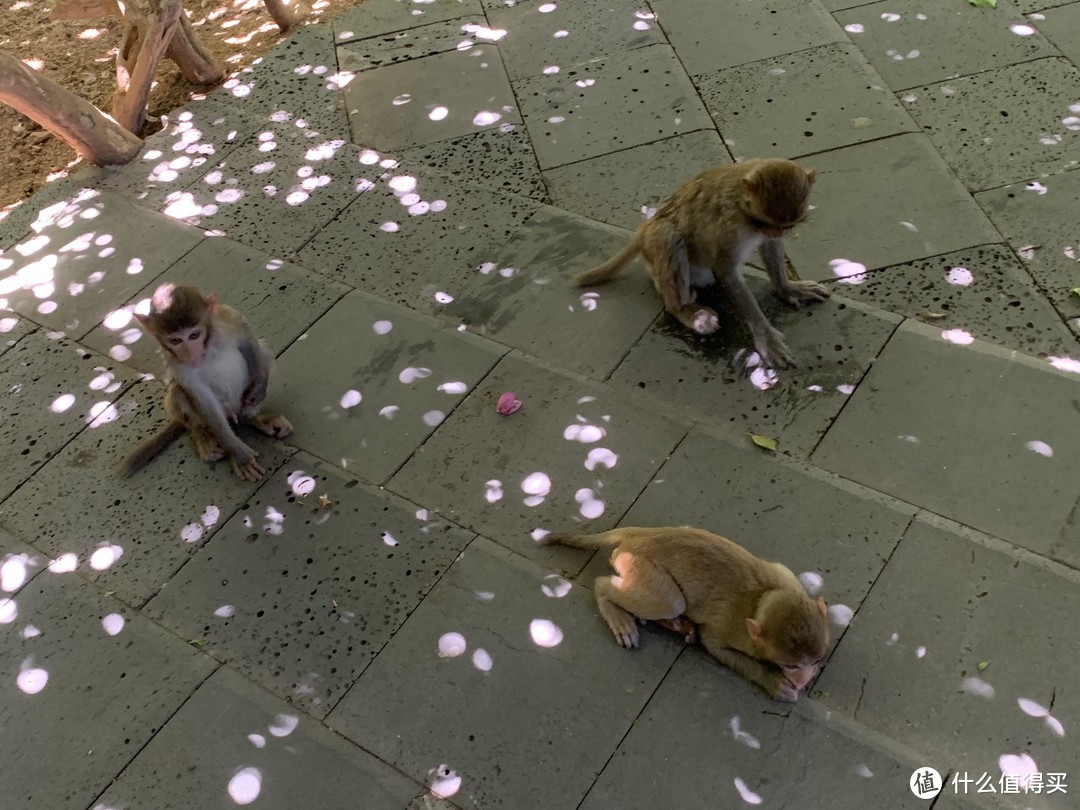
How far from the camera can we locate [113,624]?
4.24 metres

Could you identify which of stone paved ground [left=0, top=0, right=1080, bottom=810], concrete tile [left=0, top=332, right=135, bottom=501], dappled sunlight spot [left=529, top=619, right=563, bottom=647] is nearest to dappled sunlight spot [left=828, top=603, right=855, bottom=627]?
stone paved ground [left=0, top=0, right=1080, bottom=810]

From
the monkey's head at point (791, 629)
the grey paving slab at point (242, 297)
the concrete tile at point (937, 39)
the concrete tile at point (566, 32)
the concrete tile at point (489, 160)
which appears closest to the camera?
the monkey's head at point (791, 629)

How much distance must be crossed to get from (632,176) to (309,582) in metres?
3.81

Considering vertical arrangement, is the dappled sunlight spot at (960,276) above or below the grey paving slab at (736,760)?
above

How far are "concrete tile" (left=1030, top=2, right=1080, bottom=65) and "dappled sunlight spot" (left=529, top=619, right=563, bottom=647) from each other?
19.6 ft

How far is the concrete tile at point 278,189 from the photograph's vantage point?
6395mm

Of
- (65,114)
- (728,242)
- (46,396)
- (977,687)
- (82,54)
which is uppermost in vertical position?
(65,114)

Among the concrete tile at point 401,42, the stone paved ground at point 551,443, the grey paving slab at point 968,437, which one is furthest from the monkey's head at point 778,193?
the concrete tile at point 401,42

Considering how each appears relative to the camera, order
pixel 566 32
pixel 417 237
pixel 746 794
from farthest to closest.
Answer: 1. pixel 566 32
2. pixel 417 237
3. pixel 746 794

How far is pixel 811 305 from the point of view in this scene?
Result: 506cm

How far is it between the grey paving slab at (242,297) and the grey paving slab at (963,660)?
394 cm

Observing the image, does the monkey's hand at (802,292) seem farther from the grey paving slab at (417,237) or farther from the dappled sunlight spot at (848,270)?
the grey paving slab at (417,237)

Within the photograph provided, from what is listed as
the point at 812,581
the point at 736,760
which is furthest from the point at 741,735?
the point at 812,581

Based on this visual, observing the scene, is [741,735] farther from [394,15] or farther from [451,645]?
[394,15]
